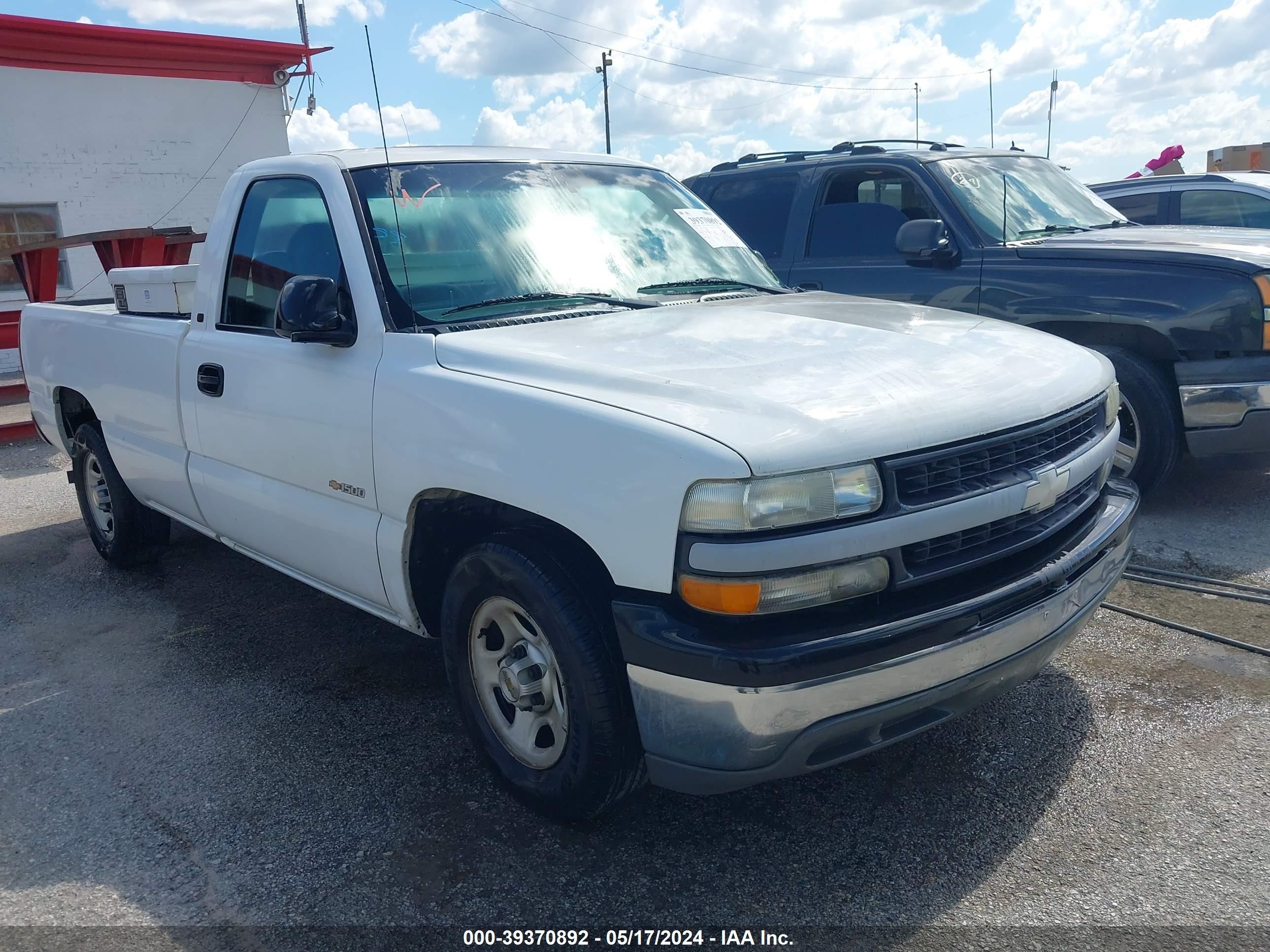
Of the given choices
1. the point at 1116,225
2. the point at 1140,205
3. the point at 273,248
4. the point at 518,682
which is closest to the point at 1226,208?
the point at 1140,205

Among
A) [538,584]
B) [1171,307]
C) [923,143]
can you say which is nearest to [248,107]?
[923,143]

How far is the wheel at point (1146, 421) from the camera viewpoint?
5305 mm

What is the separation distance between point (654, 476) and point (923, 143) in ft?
16.4

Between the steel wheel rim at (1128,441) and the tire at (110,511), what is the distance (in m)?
4.85

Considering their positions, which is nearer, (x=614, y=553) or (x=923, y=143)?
(x=614, y=553)

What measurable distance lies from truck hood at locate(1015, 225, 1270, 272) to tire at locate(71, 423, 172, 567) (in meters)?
4.81

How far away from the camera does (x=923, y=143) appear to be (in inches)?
261

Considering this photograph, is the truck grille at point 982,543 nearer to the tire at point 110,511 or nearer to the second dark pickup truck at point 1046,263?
the second dark pickup truck at point 1046,263

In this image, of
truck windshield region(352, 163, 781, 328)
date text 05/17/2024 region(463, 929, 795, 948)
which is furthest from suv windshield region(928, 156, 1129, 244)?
date text 05/17/2024 region(463, 929, 795, 948)

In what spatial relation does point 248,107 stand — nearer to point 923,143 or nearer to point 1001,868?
point 923,143

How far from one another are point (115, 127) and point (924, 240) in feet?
44.7

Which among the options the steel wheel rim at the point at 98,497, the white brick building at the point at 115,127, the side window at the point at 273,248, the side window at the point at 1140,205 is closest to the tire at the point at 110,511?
the steel wheel rim at the point at 98,497

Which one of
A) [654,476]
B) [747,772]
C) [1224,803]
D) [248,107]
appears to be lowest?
[1224,803]

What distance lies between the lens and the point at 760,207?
7113 mm
